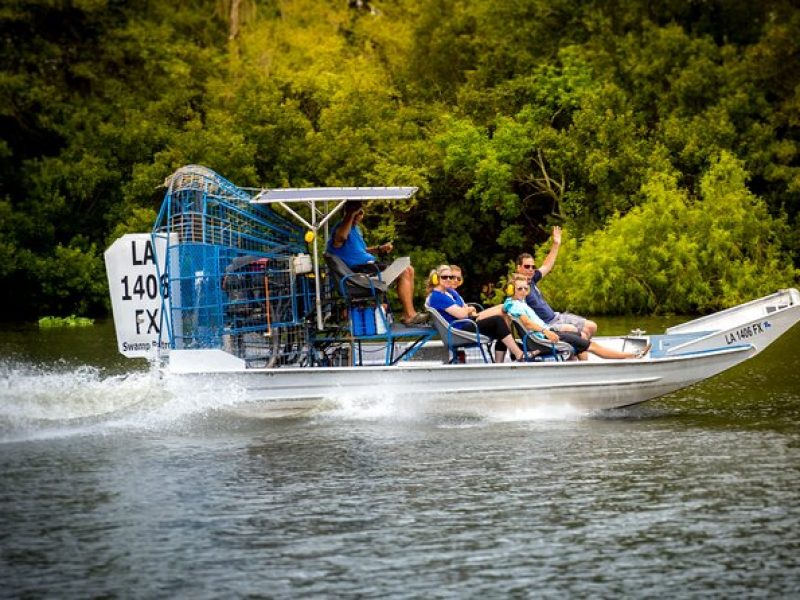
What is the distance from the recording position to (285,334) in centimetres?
1723

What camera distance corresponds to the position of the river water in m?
10.1

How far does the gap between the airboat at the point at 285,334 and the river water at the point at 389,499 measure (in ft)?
1.03

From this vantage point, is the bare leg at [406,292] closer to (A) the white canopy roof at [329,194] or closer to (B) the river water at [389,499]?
(A) the white canopy roof at [329,194]

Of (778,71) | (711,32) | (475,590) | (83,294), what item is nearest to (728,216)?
(778,71)

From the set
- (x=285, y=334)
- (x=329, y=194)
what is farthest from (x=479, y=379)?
(x=329, y=194)

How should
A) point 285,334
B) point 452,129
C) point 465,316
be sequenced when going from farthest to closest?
point 452,129, point 285,334, point 465,316

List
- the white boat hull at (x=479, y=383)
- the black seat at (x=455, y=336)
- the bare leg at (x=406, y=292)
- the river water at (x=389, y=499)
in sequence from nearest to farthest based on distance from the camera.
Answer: the river water at (x=389, y=499)
the white boat hull at (x=479, y=383)
the black seat at (x=455, y=336)
the bare leg at (x=406, y=292)

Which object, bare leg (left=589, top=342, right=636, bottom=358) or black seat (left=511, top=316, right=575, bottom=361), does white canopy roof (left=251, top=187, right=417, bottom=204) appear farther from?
bare leg (left=589, top=342, right=636, bottom=358)

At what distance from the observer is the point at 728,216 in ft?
115

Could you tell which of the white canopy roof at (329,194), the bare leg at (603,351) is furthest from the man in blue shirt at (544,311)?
the white canopy roof at (329,194)

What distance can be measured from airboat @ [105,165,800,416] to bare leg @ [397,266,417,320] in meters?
0.19

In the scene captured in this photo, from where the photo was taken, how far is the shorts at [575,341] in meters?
16.7

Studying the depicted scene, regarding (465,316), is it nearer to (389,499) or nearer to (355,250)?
(355,250)

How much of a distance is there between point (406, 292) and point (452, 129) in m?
25.0
